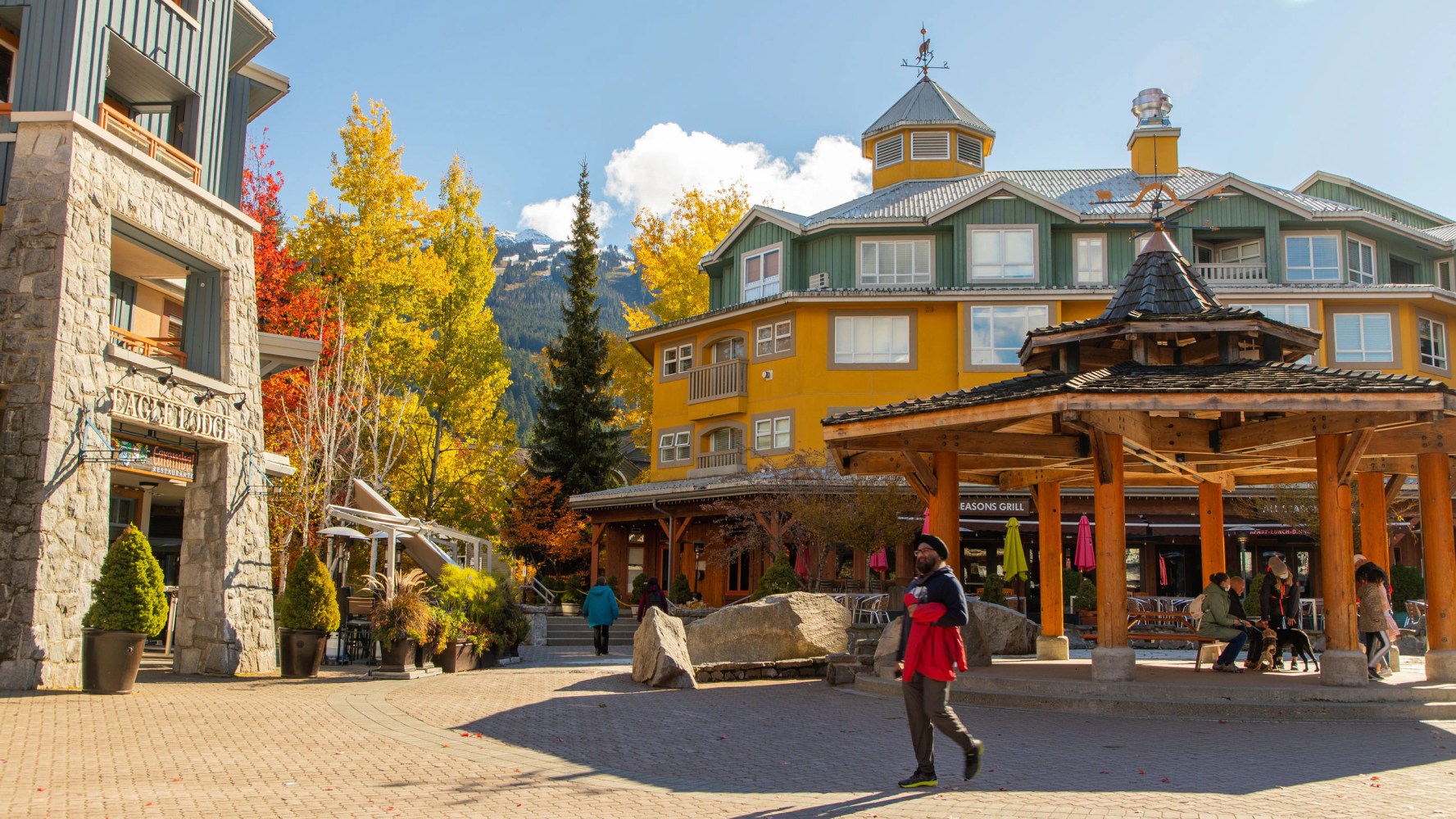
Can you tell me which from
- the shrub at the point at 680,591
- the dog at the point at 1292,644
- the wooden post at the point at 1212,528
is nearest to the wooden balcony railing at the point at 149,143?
the wooden post at the point at 1212,528

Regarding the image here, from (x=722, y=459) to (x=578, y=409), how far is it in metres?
8.87

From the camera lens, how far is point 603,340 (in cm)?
4678

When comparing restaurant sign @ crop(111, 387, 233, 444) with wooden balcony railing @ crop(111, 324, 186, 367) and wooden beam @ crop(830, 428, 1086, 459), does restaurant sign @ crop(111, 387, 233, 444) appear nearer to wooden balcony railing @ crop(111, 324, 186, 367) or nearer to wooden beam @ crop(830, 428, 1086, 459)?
wooden balcony railing @ crop(111, 324, 186, 367)

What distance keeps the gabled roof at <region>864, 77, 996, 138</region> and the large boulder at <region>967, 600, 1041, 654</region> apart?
26020mm

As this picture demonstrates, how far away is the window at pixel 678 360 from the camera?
131ft

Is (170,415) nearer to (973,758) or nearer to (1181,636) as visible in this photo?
(973,758)

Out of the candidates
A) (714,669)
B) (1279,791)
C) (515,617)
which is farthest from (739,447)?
(1279,791)

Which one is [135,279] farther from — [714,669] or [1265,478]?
[1265,478]

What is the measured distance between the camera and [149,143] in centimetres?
1756

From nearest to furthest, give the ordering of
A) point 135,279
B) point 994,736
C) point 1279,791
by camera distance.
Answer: point 1279,791, point 994,736, point 135,279

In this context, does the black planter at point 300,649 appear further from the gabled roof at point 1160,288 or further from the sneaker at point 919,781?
the gabled roof at point 1160,288

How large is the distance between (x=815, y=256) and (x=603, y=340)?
12006mm

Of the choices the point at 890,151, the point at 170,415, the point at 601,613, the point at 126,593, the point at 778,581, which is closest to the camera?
the point at 126,593

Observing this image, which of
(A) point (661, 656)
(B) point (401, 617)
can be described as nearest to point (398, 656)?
(B) point (401, 617)
